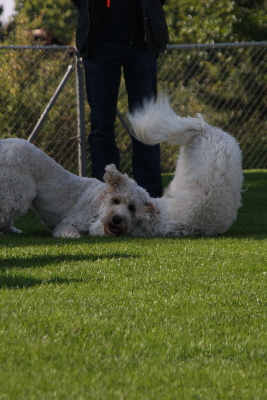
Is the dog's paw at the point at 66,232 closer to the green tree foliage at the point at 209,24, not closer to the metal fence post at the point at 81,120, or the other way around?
the metal fence post at the point at 81,120

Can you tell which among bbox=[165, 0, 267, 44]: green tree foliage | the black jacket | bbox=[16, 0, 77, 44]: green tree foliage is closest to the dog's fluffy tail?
the black jacket

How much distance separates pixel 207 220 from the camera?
525 cm

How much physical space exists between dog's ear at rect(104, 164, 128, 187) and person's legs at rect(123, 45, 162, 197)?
3.37 ft

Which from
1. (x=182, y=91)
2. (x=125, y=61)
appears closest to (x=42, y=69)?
(x=182, y=91)

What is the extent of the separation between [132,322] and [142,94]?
12.1ft

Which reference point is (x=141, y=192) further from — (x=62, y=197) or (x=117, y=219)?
(x=62, y=197)

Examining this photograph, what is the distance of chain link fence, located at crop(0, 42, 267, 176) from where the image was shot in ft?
27.3

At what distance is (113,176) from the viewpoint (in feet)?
17.1

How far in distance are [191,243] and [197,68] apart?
475 centimetres

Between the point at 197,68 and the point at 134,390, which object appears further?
the point at 197,68

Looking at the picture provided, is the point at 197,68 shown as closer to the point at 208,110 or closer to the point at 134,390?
the point at 208,110

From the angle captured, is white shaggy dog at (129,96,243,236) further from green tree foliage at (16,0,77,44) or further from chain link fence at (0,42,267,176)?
green tree foliage at (16,0,77,44)

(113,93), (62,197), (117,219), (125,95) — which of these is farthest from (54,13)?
(117,219)

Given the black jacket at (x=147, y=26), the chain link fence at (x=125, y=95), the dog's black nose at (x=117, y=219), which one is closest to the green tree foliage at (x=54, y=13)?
the chain link fence at (x=125, y=95)
